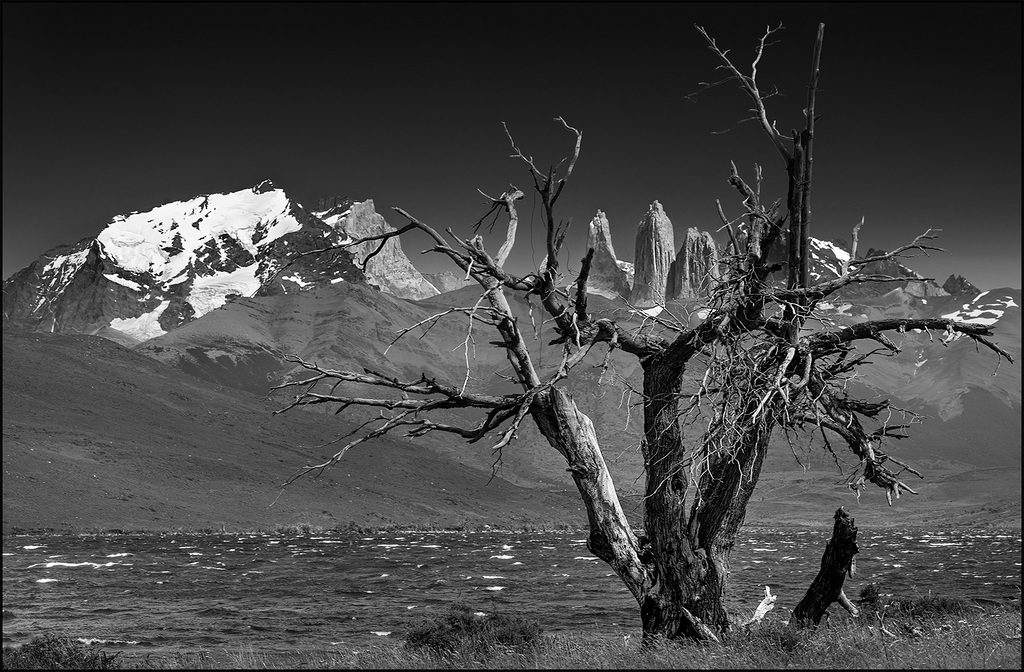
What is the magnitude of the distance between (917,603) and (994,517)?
145407mm

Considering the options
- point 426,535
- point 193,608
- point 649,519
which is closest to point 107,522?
point 426,535

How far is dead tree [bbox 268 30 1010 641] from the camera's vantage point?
1312cm

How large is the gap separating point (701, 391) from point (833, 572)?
4.95 metres

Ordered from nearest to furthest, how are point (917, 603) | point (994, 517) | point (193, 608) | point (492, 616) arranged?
point (492, 616)
point (917, 603)
point (193, 608)
point (994, 517)

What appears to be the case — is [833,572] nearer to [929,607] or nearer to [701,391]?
[701,391]

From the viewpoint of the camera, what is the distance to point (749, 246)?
1377 centimetres

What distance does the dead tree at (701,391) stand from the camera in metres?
13.1

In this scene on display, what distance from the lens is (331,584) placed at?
52.4m

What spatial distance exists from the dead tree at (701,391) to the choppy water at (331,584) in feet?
6.66

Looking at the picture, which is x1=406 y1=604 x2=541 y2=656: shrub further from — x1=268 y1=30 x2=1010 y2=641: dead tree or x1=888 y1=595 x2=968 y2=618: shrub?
x1=888 y1=595 x2=968 y2=618: shrub

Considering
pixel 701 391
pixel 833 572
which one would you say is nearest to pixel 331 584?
pixel 833 572

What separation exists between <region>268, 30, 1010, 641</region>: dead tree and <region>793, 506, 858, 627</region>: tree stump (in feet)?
4.21

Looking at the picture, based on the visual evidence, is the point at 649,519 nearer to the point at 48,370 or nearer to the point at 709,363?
the point at 709,363

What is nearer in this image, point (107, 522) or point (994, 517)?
point (107, 522)
